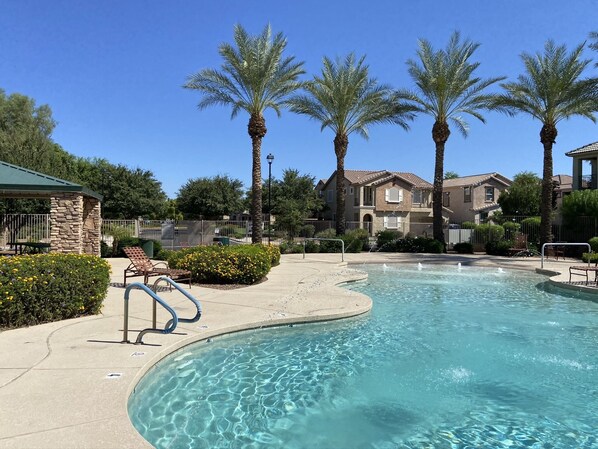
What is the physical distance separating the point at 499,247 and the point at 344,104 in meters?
13.0

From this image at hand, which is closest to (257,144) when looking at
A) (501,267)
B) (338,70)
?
(338,70)

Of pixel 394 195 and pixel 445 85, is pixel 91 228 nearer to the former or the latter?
pixel 445 85

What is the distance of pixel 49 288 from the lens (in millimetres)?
7223

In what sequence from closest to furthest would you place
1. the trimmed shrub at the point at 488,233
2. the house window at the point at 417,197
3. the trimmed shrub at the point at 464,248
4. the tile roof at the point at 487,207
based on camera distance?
the trimmed shrub at the point at 464,248 < the trimmed shrub at the point at 488,233 < the tile roof at the point at 487,207 < the house window at the point at 417,197

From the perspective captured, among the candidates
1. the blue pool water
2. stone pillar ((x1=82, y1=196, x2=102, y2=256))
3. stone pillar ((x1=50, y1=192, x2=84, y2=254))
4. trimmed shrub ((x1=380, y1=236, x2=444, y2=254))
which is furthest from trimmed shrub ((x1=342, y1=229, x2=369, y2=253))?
the blue pool water

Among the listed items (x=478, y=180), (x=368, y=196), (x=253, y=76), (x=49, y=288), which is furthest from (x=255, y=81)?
(x=478, y=180)

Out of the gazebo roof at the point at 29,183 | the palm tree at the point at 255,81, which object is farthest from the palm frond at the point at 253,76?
the gazebo roof at the point at 29,183

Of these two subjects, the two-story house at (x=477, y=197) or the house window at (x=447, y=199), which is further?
the house window at (x=447, y=199)

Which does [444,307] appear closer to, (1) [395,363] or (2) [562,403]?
(1) [395,363]

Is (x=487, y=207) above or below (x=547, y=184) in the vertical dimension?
above

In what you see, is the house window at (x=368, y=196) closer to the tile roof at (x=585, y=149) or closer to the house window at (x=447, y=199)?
the house window at (x=447, y=199)

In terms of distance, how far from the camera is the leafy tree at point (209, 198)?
51031 mm

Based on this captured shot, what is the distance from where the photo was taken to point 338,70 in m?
27.3

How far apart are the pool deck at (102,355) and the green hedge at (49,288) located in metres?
0.28
